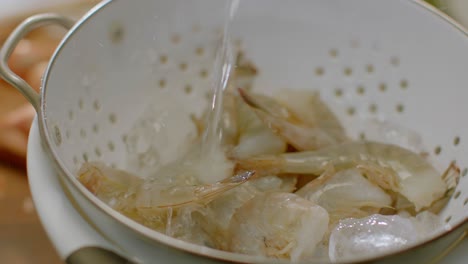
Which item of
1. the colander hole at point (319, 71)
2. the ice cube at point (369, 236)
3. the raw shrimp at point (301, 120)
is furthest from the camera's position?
the colander hole at point (319, 71)

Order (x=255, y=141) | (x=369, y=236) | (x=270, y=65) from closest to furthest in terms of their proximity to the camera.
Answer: (x=369, y=236) → (x=255, y=141) → (x=270, y=65)

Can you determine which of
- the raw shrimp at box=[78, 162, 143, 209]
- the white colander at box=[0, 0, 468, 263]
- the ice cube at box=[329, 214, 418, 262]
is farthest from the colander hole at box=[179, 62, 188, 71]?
the ice cube at box=[329, 214, 418, 262]

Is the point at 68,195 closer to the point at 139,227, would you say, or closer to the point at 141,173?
the point at 139,227

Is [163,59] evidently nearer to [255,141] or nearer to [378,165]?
[255,141]

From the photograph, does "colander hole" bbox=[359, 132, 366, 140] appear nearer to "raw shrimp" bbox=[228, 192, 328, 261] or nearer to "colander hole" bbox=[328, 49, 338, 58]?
"colander hole" bbox=[328, 49, 338, 58]

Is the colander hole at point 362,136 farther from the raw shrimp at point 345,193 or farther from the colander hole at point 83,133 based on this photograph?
the colander hole at point 83,133

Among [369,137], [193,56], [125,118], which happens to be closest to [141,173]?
[125,118]

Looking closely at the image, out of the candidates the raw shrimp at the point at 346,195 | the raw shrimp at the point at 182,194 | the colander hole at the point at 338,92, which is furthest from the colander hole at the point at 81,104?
the colander hole at the point at 338,92

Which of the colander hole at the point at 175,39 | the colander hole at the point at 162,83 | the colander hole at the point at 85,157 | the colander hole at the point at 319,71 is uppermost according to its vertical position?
the colander hole at the point at 175,39

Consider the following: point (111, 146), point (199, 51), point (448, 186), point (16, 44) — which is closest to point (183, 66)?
point (199, 51)
